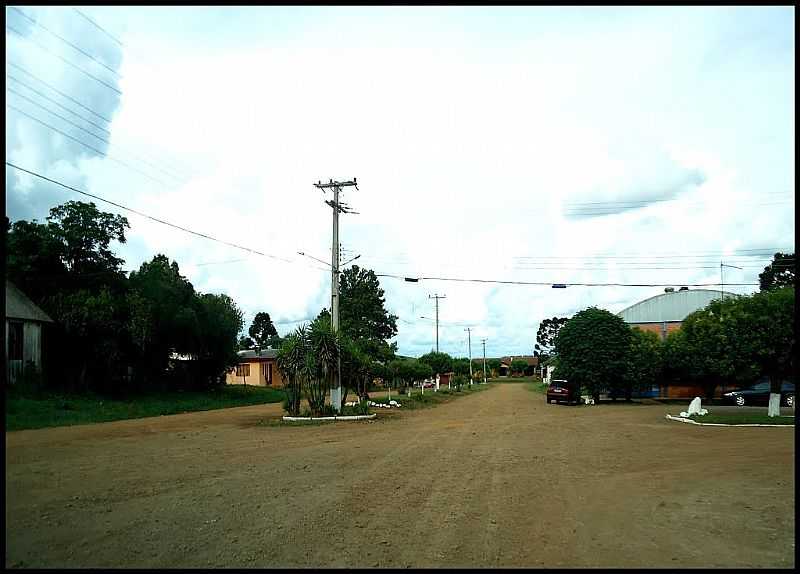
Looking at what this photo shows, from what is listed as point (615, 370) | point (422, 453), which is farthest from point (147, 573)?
point (615, 370)

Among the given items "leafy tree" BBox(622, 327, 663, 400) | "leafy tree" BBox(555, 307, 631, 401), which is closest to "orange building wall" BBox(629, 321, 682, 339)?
"leafy tree" BBox(622, 327, 663, 400)

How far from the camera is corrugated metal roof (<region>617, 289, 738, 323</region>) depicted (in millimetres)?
50447

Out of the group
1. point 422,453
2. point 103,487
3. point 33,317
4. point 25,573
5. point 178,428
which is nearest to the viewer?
point 25,573

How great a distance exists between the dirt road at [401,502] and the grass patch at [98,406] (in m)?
6.65

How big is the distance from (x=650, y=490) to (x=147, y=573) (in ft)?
26.1

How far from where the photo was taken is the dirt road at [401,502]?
7047mm

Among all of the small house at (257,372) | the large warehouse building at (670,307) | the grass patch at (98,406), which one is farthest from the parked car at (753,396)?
the small house at (257,372)

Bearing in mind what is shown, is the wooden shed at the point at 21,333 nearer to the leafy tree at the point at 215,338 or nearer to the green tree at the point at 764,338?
the leafy tree at the point at 215,338

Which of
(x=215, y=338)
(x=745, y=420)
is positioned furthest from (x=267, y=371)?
(x=745, y=420)

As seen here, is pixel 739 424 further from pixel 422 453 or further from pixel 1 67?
pixel 1 67

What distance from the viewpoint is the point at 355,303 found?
242 ft

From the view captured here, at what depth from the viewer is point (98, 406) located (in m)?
29.6

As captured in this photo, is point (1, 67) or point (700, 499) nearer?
point (1, 67)

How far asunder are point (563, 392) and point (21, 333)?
28957 mm
